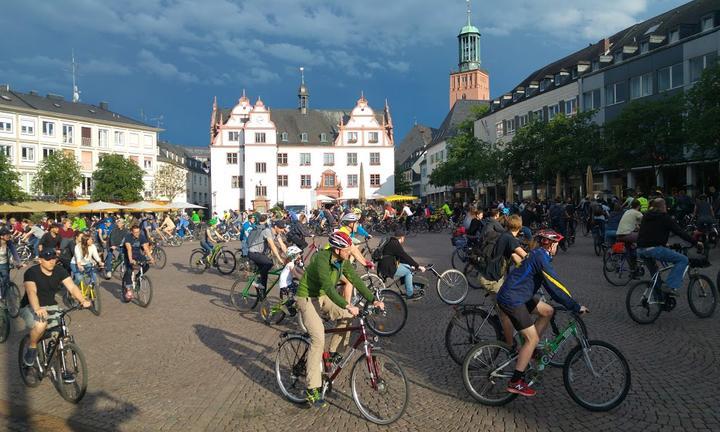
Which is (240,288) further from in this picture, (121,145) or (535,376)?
(121,145)

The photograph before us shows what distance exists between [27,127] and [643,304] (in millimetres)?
64093

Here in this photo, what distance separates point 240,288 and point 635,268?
7836 millimetres

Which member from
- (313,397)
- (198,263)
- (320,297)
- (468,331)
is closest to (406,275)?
(468,331)

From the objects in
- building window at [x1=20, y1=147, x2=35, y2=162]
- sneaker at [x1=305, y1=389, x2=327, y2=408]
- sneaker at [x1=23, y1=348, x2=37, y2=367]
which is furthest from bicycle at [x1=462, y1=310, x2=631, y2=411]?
building window at [x1=20, y1=147, x2=35, y2=162]

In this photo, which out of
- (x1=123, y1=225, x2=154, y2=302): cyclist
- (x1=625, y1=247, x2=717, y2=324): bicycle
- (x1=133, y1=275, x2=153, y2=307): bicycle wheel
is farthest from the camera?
(x1=123, y1=225, x2=154, y2=302): cyclist

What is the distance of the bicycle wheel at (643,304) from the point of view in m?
7.89

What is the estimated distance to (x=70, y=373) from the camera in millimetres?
5734

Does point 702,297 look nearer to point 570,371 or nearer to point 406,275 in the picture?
point 570,371

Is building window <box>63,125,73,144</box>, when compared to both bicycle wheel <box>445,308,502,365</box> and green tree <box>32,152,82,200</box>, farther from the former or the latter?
bicycle wheel <box>445,308,502,365</box>

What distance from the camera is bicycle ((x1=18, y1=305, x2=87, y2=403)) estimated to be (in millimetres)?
5660

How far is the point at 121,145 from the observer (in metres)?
67.8

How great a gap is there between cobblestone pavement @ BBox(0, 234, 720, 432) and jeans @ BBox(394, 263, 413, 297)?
0.39 metres

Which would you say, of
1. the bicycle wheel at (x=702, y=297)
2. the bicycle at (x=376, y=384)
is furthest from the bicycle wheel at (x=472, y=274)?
the bicycle at (x=376, y=384)

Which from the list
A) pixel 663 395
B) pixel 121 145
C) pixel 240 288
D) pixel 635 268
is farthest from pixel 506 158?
pixel 121 145
